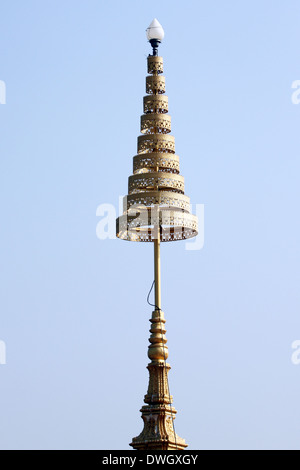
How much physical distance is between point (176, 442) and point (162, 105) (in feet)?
68.7

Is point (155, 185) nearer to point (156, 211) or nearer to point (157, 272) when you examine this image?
point (156, 211)

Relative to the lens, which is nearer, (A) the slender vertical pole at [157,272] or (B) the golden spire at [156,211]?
(B) the golden spire at [156,211]

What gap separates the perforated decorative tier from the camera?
9981 cm

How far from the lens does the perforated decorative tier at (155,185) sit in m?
99.8

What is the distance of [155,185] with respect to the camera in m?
100

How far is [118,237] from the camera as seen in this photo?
334 feet

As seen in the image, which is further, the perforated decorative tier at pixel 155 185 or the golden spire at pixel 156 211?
the perforated decorative tier at pixel 155 185

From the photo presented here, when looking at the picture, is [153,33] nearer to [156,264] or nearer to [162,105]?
[162,105]

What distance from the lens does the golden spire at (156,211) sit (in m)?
96.3

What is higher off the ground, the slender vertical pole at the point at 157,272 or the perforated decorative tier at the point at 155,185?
the perforated decorative tier at the point at 155,185

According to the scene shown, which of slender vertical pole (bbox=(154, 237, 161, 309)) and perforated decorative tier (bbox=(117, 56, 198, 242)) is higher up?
perforated decorative tier (bbox=(117, 56, 198, 242))

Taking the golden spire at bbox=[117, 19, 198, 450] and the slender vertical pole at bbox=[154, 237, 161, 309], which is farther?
the slender vertical pole at bbox=[154, 237, 161, 309]
